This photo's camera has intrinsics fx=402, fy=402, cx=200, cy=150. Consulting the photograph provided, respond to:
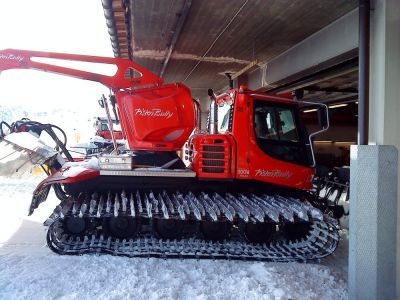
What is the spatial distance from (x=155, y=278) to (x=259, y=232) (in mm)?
1737

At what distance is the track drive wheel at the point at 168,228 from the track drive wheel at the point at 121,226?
0.93ft

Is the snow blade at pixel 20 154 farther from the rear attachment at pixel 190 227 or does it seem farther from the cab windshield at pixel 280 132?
the cab windshield at pixel 280 132

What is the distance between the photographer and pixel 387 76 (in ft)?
12.6

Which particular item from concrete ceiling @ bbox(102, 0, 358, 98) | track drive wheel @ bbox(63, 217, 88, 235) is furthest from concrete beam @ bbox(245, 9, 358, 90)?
track drive wheel @ bbox(63, 217, 88, 235)

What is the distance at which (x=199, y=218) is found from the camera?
4.89 metres

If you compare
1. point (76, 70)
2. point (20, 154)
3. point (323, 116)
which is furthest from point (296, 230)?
point (20, 154)

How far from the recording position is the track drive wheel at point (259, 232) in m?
5.55

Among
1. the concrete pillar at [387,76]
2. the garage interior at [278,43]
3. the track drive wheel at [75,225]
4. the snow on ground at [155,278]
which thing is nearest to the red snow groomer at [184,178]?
the track drive wheel at [75,225]

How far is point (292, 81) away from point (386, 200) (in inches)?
209

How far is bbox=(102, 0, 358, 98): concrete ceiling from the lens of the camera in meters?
5.76

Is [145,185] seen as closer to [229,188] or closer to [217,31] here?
[229,188]

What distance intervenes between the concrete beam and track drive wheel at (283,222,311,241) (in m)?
2.58

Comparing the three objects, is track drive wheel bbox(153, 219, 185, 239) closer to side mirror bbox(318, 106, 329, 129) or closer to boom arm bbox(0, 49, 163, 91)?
boom arm bbox(0, 49, 163, 91)

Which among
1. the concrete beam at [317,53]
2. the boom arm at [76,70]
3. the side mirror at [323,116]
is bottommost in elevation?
the side mirror at [323,116]
